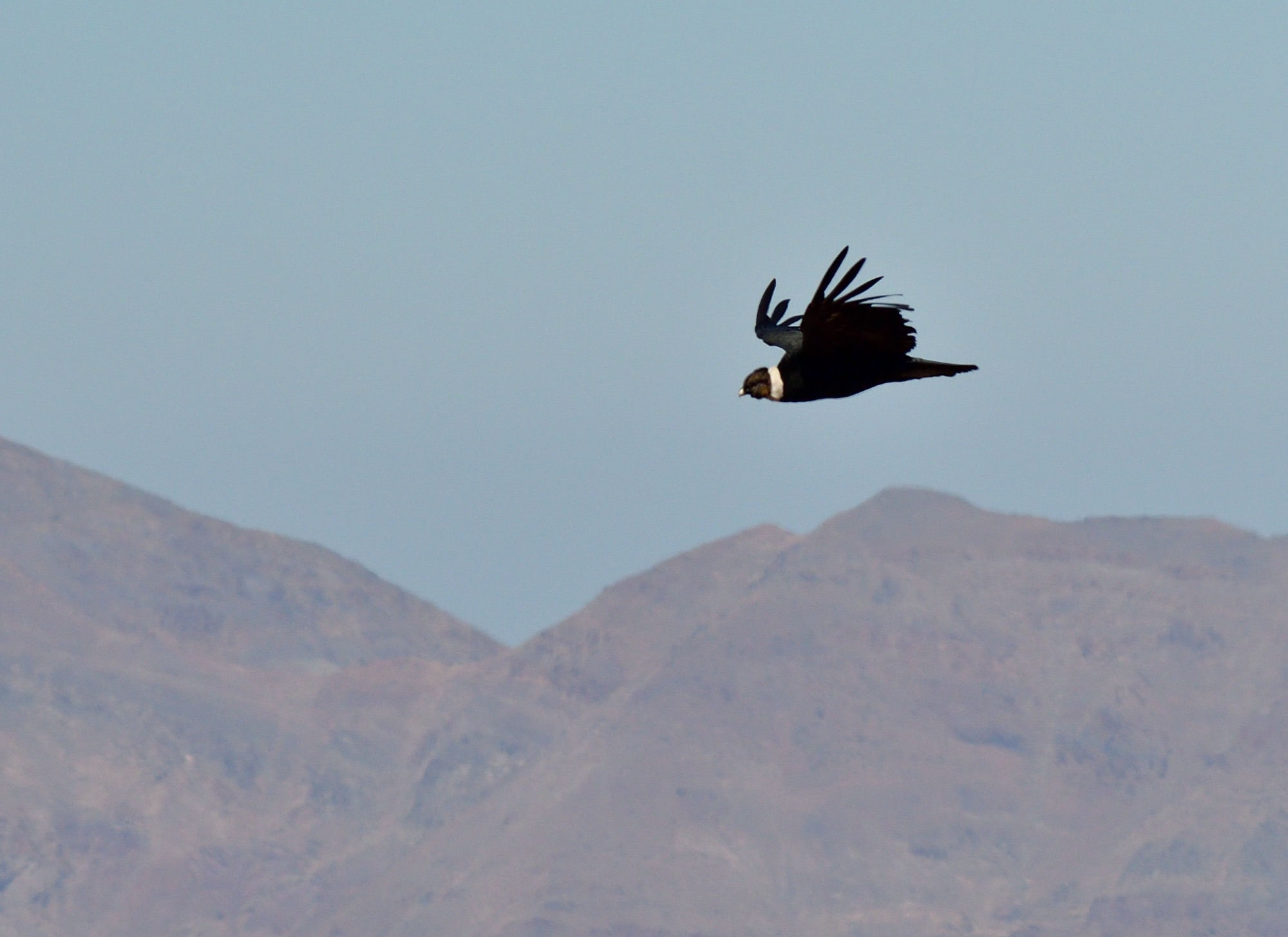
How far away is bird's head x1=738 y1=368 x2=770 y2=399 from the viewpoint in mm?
28422

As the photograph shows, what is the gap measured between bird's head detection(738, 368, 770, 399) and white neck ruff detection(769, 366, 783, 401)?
0.13ft

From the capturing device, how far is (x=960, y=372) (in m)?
27.7

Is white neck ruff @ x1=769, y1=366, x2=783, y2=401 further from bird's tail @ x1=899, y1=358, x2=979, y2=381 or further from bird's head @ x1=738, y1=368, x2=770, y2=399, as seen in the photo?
bird's tail @ x1=899, y1=358, x2=979, y2=381

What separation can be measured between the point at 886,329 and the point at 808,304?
99 cm

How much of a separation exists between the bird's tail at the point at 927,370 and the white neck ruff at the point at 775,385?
4.96 ft

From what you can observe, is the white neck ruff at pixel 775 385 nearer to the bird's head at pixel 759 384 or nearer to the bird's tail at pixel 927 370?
the bird's head at pixel 759 384

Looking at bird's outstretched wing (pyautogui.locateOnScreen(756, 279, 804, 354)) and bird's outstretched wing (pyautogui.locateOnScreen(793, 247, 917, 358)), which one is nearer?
bird's outstretched wing (pyautogui.locateOnScreen(793, 247, 917, 358))

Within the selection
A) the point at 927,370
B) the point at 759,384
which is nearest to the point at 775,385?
the point at 759,384

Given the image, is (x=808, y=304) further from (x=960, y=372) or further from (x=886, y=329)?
(x=960, y=372)

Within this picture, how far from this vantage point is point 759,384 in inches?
1119

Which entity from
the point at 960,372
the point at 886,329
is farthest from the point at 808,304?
the point at 960,372

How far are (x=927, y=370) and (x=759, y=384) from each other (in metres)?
2.11

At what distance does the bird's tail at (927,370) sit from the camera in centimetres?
2773

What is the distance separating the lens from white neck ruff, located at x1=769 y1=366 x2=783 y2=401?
92.7ft
